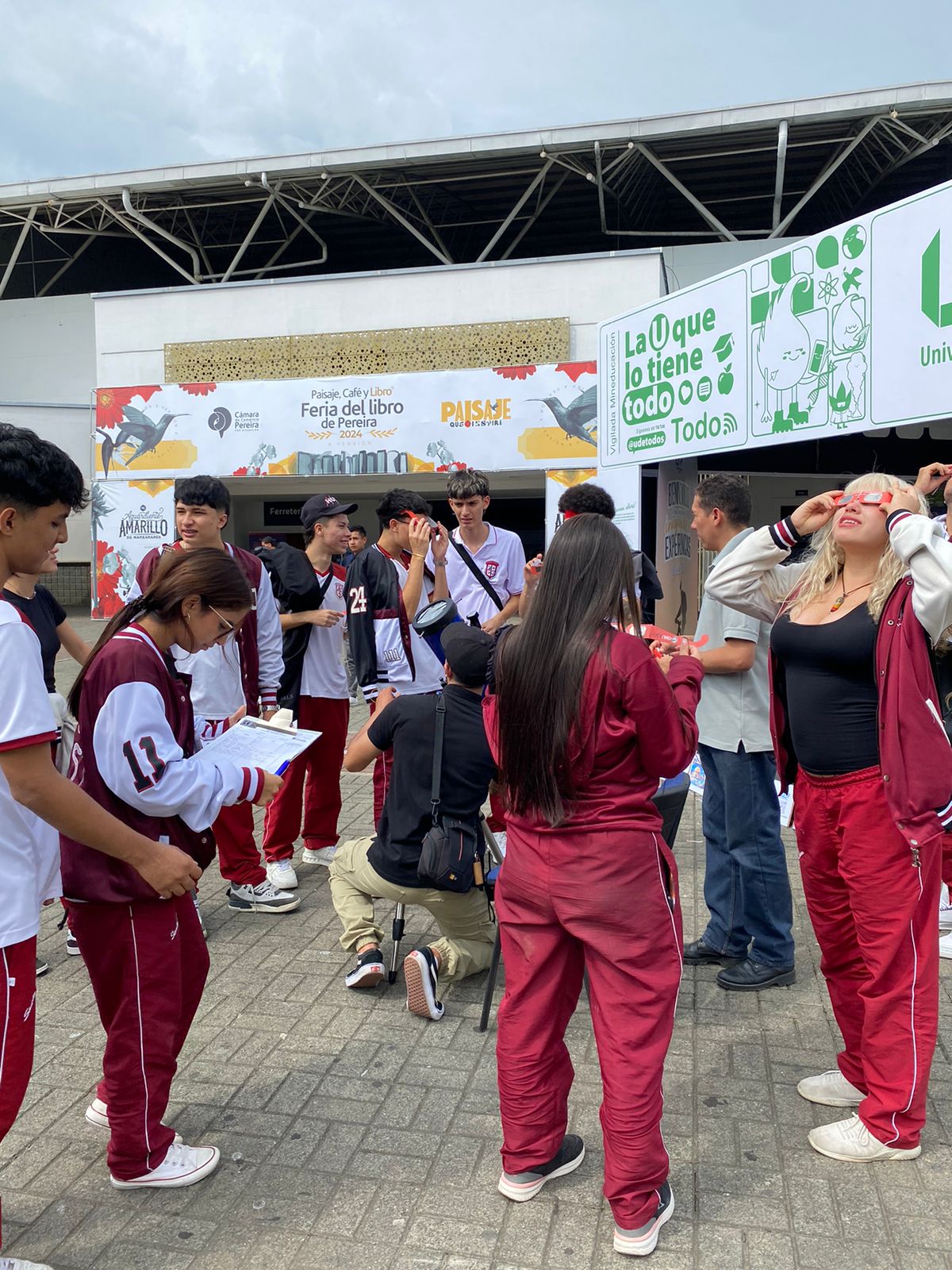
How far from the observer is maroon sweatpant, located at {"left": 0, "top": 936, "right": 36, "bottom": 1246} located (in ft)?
6.61

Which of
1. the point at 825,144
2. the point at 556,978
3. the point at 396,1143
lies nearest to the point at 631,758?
the point at 556,978

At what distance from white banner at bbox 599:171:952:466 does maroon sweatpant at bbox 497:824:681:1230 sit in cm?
506

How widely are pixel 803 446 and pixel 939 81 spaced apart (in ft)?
33.4

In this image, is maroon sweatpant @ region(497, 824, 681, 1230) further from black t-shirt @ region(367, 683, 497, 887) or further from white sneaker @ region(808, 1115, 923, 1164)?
black t-shirt @ region(367, 683, 497, 887)

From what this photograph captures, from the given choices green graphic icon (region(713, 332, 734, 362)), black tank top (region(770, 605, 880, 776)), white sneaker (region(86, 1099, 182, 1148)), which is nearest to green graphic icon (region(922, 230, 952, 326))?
green graphic icon (region(713, 332, 734, 362))

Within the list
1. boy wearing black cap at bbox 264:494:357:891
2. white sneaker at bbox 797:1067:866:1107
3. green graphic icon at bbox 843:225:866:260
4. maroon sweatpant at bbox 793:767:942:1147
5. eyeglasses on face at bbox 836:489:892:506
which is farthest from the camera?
green graphic icon at bbox 843:225:866:260

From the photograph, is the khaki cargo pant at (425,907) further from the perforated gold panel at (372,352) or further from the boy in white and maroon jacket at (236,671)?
the perforated gold panel at (372,352)

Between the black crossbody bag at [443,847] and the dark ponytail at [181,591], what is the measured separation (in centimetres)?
110

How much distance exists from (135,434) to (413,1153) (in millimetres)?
18649

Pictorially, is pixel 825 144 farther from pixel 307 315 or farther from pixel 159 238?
pixel 159 238

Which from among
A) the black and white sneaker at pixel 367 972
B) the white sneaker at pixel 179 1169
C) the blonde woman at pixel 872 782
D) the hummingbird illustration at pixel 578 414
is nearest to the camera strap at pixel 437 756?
the black and white sneaker at pixel 367 972

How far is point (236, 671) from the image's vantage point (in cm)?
462

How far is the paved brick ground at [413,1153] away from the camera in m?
2.39

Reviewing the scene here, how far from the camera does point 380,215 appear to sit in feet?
83.6
